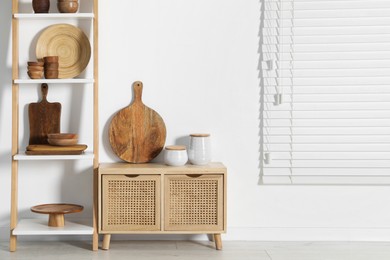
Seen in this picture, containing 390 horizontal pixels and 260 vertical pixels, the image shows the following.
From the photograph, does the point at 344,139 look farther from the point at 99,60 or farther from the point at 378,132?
the point at 99,60

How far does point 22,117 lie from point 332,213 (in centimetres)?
210

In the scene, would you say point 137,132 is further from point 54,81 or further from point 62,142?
point 54,81

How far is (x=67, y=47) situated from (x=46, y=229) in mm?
1147

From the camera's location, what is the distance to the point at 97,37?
144 inches

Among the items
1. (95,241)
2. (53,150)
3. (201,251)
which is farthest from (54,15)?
(201,251)

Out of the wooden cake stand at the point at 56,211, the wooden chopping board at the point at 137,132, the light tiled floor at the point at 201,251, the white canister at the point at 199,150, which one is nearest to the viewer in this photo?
the light tiled floor at the point at 201,251

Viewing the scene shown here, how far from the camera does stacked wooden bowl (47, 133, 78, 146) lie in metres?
3.62

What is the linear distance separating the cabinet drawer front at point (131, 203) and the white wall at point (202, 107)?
338mm

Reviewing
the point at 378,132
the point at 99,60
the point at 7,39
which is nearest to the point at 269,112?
the point at 378,132

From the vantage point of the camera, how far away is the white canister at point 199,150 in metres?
3.76

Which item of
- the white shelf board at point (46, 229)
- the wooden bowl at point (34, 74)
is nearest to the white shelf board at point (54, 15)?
the wooden bowl at point (34, 74)

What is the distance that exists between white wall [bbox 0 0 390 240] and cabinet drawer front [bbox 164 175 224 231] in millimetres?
326

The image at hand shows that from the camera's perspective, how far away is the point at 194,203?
12.0ft

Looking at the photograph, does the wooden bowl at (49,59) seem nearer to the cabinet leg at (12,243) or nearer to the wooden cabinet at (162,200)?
the wooden cabinet at (162,200)
